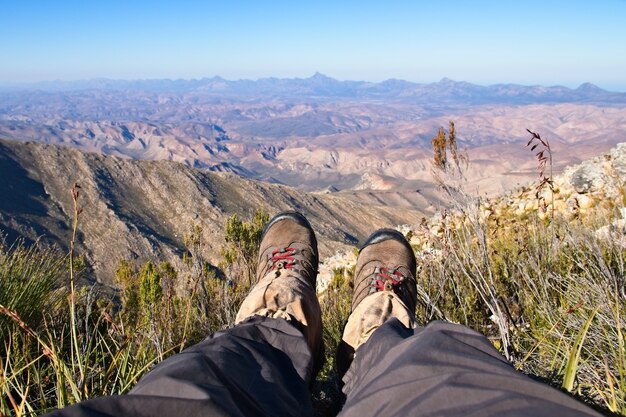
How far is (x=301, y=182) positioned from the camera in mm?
189500

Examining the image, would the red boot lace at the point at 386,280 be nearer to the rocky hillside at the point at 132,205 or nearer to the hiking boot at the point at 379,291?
the hiking boot at the point at 379,291

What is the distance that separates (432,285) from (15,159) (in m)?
76.6

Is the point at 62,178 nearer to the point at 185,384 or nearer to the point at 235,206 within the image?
the point at 235,206

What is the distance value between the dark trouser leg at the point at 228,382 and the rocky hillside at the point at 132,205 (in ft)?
130

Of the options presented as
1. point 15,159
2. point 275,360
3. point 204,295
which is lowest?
point 15,159

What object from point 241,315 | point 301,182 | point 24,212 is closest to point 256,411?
point 241,315

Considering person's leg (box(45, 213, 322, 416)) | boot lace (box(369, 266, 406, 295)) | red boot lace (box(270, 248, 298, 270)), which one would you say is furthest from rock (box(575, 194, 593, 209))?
person's leg (box(45, 213, 322, 416))

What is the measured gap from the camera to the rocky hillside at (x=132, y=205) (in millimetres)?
48812

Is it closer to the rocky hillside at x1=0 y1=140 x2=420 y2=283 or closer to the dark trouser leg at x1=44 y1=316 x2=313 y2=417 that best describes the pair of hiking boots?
the dark trouser leg at x1=44 y1=316 x2=313 y2=417

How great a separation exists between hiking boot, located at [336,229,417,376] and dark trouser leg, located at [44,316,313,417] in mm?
387

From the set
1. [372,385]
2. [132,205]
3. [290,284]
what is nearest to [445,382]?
[372,385]

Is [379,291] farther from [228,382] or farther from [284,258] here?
[228,382]

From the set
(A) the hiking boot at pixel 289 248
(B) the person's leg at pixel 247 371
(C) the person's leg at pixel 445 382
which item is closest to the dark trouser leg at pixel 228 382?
(B) the person's leg at pixel 247 371

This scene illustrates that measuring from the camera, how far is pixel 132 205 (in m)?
58.1
